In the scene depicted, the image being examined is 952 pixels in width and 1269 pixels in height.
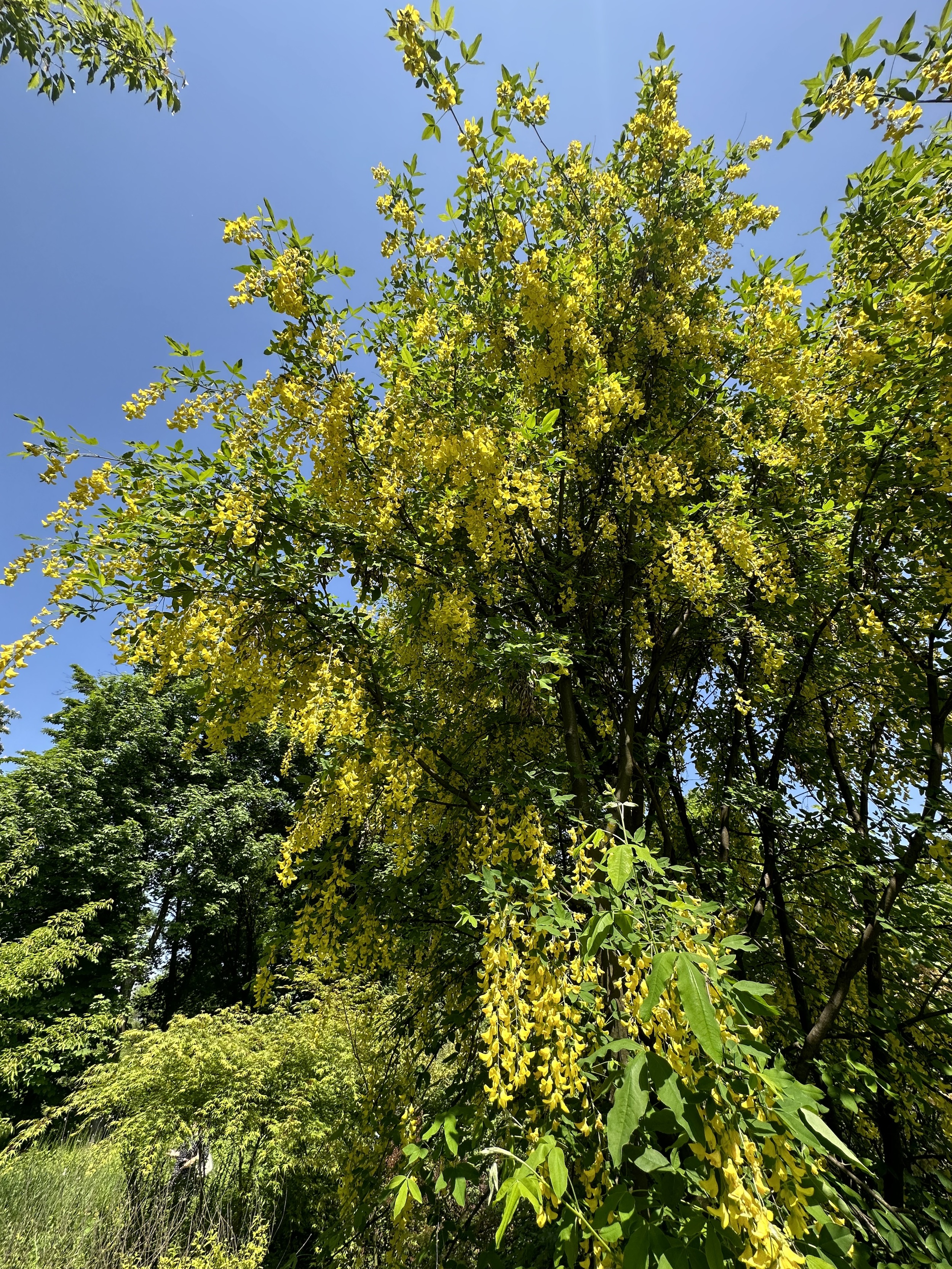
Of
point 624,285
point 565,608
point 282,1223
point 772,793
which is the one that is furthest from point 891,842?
point 282,1223

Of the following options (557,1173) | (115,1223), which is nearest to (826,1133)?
(557,1173)

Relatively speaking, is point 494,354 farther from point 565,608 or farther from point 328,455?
point 565,608

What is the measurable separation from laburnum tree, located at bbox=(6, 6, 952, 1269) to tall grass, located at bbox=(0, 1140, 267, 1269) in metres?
2.60

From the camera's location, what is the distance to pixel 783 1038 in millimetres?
2566

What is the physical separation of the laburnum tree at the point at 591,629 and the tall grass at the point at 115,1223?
260 centimetres

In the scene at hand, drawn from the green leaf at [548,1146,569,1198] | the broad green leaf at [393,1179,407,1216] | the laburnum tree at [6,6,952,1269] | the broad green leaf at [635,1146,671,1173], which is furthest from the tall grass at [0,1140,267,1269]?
the broad green leaf at [635,1146,671,1173]

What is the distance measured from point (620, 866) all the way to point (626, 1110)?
0.51 meters

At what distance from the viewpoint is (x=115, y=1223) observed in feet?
18.1

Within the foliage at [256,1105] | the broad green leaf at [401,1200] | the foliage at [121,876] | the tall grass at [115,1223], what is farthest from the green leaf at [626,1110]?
the foliage at [121,876]

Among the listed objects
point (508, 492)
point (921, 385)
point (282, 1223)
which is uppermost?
point (921, 385)

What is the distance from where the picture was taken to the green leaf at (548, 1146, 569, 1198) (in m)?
1.25

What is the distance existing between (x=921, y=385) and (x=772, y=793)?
79.3 inches

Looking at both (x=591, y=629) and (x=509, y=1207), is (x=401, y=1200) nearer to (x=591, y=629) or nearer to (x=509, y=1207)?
(x=509, y=1207)

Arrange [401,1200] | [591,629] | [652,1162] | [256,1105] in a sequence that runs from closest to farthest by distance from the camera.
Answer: [652,1162], [401,1200], [591,629], [256,1105]
